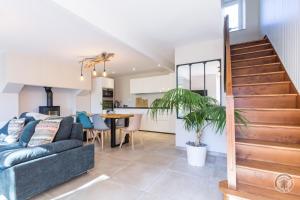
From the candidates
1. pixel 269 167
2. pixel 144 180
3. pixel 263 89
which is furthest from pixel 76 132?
pixel 263 89

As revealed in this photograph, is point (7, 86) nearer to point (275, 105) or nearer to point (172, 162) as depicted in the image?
point (172, 162)

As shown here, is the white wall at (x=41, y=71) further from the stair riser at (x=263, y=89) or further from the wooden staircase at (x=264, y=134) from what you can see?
the wooden staircase at (x=264, y=134)

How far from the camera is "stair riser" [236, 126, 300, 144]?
188cm

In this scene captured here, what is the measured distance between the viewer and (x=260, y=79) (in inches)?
108

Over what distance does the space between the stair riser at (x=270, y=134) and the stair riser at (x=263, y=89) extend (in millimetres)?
793

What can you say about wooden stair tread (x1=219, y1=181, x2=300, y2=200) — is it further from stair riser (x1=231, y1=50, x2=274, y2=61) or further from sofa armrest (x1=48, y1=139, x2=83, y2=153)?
stair riser (x1=231, y1=50, x2=274, y2=61)

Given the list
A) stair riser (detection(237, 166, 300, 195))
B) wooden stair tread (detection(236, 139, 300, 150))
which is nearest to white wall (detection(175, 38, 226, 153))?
wooden stair tread (detection(236, 139, 300, 150))

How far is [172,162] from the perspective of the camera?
310 centimetres

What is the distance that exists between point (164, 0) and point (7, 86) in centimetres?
441

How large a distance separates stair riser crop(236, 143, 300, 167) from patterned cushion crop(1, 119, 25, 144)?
3.31 meters

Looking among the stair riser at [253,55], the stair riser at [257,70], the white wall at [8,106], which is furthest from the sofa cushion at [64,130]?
the stair riser at [253,55]

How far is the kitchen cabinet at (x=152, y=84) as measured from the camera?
624cm

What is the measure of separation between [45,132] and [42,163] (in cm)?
56

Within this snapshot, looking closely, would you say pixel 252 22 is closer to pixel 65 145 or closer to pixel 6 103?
pixel 65 145
